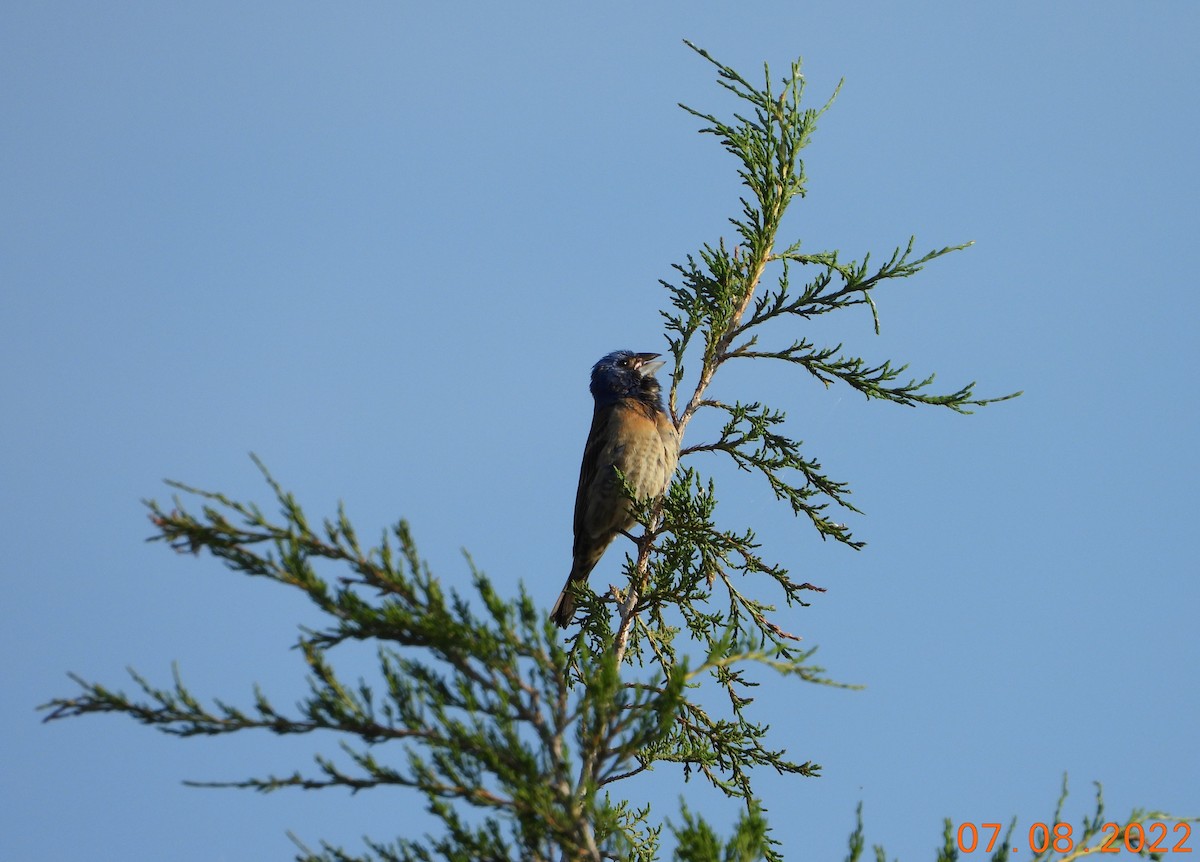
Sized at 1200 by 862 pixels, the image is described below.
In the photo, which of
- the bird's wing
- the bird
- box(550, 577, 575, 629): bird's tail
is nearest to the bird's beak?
the bird

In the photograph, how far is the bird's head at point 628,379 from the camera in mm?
8155

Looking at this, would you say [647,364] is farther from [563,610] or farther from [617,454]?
[563,610]

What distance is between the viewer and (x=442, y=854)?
3.50 metres

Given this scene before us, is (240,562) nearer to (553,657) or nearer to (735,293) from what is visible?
(553,657)

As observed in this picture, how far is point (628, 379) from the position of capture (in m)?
8.26

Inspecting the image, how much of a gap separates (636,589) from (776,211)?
7.50 feet

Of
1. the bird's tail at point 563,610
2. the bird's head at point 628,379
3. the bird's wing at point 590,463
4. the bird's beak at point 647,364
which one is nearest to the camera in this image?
the bird's tail at point 563,610

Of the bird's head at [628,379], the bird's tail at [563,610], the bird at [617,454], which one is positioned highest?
the bird's head at [628,379]

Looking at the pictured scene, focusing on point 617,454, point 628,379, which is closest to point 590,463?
point 617,454

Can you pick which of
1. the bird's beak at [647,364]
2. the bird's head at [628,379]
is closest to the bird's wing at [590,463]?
the bird's head at [628,379]

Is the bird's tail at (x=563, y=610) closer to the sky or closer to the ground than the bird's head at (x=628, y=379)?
closer to the ground

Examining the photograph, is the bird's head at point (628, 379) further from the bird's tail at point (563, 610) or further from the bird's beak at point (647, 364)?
the bird's tail at point (563, 610)

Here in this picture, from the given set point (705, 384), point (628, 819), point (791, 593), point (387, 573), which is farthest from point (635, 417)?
point (387, 573)

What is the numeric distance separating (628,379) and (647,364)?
17cm
